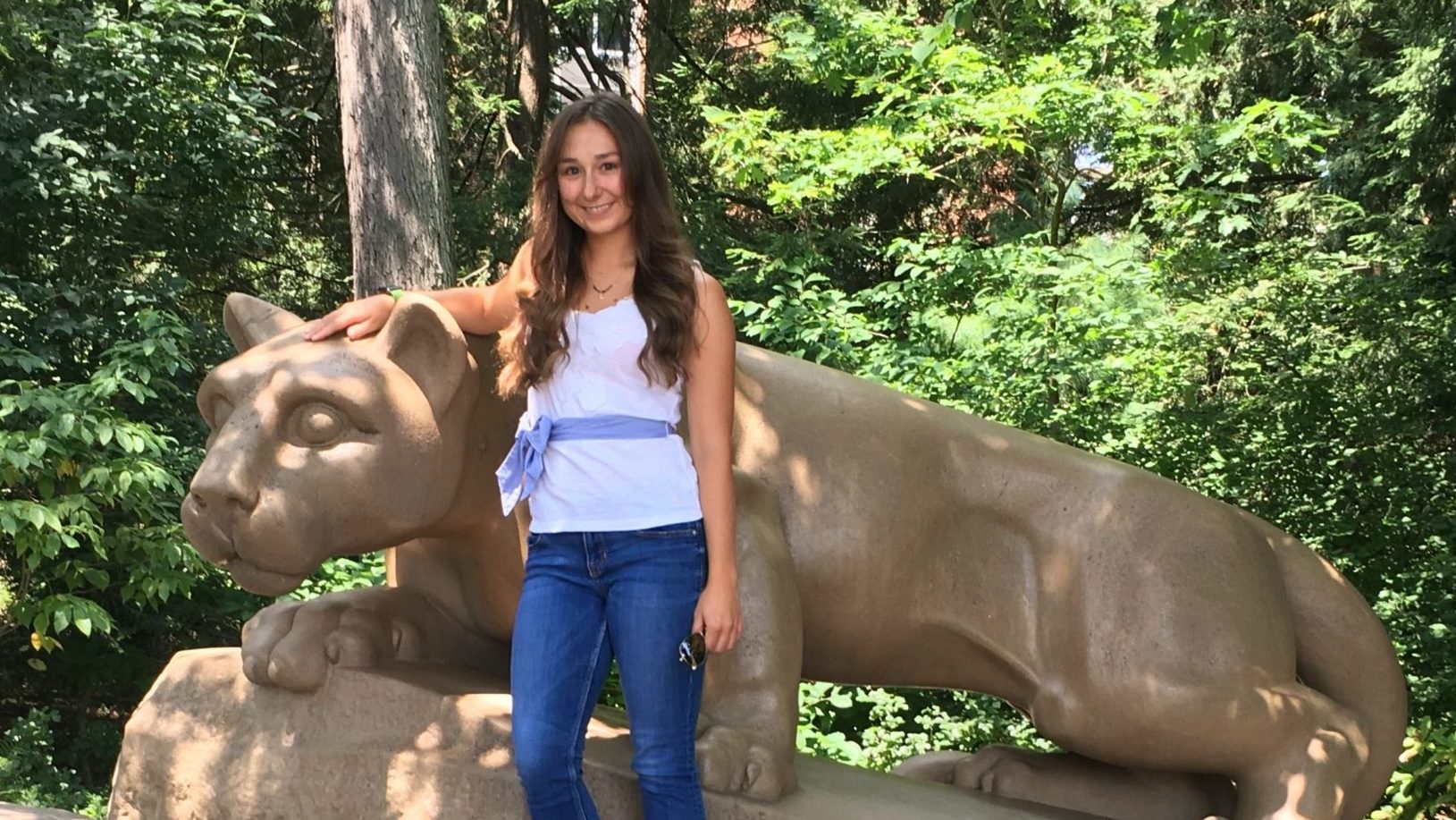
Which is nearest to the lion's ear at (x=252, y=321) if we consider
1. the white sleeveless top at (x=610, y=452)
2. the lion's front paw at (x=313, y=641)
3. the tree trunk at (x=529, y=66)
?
the lion's front paw at (x=313, y=641)

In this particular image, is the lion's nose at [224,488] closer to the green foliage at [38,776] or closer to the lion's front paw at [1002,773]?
the lion's front paw at [1002,773]

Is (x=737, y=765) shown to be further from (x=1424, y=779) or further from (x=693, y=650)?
(x=1424, y=779)

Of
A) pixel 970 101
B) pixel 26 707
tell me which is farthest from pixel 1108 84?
pixel 26 707

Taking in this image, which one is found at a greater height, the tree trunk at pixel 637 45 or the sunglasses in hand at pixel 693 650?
the tree trunk at pixel 637 45

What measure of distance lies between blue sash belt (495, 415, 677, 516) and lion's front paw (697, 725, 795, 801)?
2.28 ft

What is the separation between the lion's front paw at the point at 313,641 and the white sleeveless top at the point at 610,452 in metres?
0.95

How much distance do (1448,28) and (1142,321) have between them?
4001 mm

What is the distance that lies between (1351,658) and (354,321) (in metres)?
2.65

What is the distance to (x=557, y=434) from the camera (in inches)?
95.2

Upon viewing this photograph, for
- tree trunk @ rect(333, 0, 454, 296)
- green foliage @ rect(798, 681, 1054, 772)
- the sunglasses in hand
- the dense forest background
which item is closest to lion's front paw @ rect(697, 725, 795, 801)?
the sunglasses in hand

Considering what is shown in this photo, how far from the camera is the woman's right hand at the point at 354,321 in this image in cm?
286

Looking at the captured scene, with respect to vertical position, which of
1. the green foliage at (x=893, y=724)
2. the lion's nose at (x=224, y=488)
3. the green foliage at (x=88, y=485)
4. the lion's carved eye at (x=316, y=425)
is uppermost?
the lion's carved eye at (x=316, y=425)

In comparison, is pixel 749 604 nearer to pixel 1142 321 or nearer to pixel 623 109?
pixel 623 109

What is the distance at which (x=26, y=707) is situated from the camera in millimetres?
8336
